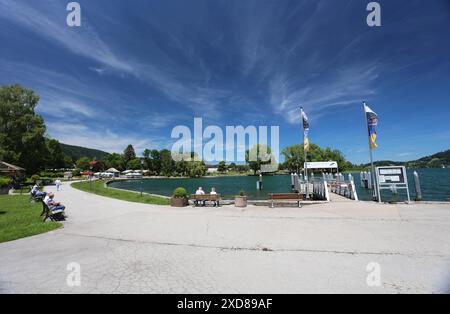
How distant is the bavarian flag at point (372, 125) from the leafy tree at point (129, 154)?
146663 millimetres

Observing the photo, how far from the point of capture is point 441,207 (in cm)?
1135

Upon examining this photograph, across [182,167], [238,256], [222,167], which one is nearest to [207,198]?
[238,256]

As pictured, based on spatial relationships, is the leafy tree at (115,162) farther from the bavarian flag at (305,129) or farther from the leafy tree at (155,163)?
the bavarian flag at (305,129)

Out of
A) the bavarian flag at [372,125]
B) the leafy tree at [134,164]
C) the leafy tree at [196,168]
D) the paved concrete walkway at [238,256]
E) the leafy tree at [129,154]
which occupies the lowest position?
the paved concrete walkway at [238,256]

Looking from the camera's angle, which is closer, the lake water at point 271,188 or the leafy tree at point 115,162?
the lake water at point 271,188

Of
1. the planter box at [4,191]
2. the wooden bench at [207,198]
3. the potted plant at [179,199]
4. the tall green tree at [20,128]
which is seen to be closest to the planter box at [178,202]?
the potted plant at [179,199]

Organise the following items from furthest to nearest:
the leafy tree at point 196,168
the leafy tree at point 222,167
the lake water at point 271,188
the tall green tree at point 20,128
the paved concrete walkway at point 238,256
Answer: the leafy tree at point 222,167 → the leafy tree at point 196,168 → the tall green tree at point 20,128 → the lake water at point 271,188 → the paved concrete walkway at point 238,256

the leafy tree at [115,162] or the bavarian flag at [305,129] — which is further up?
the leafy tree at [115,162]

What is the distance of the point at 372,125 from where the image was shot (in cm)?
1503

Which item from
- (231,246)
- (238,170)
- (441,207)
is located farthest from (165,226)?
(238,170)

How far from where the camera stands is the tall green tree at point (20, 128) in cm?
Answer: 4328

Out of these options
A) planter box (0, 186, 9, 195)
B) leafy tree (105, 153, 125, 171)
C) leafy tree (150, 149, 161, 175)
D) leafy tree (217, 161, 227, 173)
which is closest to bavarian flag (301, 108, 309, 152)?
planter box (0, 186, 9, 195)
